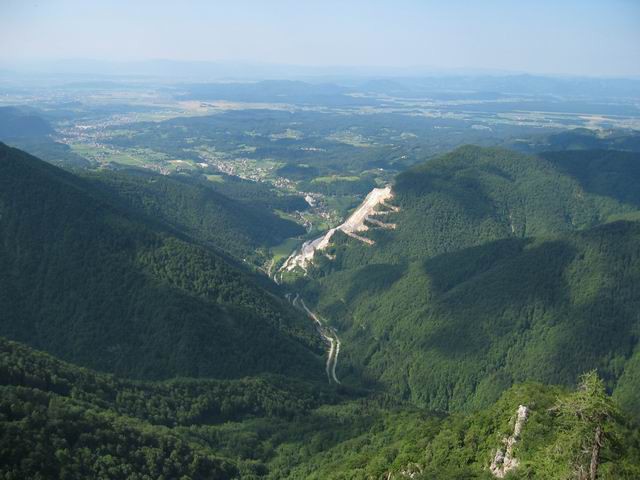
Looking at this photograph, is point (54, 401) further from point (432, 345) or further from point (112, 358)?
point (432, 345)

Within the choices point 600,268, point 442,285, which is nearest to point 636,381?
point 600,268

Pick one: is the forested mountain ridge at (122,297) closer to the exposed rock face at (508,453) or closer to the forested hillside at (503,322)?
the forested hillside at (503,322)

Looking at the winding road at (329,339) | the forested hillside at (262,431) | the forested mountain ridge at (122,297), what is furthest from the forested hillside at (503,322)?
the forested hillside at (262,431)

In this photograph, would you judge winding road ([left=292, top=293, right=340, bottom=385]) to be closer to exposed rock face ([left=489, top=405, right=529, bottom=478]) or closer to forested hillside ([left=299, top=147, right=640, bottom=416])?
forested hillside ([left=299, top=147, right=640, bottom=416])

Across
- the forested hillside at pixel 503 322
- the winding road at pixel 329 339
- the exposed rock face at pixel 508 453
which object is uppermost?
the exposed rock face at pixel 508 453

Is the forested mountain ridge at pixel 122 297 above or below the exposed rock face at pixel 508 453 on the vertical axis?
below

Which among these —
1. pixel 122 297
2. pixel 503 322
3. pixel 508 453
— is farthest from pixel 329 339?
pixel 508 453
